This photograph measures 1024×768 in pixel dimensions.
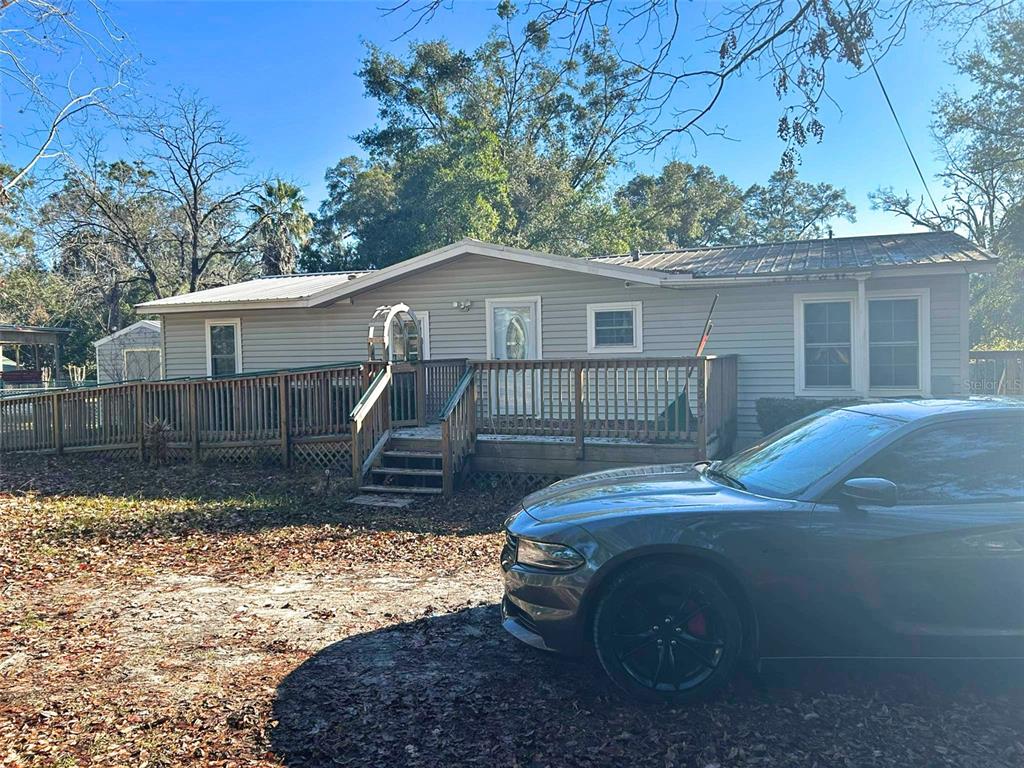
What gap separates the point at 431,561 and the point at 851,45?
545 cm

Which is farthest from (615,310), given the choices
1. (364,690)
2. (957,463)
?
(364,690)

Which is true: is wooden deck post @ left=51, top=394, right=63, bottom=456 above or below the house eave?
below

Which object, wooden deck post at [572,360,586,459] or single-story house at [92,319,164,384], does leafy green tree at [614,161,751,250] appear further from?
wooden deck post at [572,360,586,459]

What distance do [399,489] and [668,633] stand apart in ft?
20.1

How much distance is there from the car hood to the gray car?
2 cm

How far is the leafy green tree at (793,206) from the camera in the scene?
44094mm

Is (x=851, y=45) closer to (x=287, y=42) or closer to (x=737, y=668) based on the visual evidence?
(x=737, y=668)

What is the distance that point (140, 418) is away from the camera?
11.9 meters

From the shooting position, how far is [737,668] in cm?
356

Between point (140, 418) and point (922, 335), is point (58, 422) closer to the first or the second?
point (140, 418)

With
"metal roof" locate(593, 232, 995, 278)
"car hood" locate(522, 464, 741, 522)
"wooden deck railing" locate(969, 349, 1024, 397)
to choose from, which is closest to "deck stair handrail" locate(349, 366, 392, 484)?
"metal roof" locate(593, 232, 995, 278)

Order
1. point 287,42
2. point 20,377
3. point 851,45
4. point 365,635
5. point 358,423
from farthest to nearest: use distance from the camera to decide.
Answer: point 20,377 → point 287,42 → point 358,423 → point 851,45 → point 365,635

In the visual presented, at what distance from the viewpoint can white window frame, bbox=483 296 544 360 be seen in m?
12.4

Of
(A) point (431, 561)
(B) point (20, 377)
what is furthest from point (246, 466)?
(B) point (20, 377)
